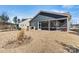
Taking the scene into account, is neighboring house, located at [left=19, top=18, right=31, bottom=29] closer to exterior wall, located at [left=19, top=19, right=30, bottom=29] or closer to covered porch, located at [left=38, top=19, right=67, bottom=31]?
exterior wall, located at [left=19, top=19, right=30, bottom=29]

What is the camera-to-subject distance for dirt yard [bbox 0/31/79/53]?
4789mm

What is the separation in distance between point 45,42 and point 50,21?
1.14 ft

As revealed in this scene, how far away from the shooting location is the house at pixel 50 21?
4.84 metres

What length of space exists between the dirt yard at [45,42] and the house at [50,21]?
0.09 m

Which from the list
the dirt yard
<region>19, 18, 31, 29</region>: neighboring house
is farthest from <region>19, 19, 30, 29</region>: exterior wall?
the dirt yard

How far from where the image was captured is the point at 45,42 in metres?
4.82

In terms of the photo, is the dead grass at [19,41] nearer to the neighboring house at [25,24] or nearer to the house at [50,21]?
the neighboring house at [25,24]

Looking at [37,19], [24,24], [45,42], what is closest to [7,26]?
[24,24]

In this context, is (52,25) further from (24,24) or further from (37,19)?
(24,24)

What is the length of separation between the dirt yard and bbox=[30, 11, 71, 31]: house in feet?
0.29
